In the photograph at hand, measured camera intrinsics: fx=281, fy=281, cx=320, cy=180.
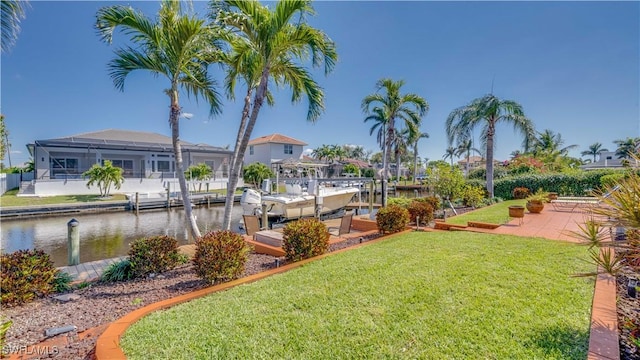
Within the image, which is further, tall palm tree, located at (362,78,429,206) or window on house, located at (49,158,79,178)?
window on house, located at (49,158,79,178)

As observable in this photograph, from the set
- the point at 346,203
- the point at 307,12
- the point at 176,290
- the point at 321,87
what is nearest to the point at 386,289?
the point at 176,290

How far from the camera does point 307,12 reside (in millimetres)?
6086

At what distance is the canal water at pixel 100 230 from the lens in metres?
10.6

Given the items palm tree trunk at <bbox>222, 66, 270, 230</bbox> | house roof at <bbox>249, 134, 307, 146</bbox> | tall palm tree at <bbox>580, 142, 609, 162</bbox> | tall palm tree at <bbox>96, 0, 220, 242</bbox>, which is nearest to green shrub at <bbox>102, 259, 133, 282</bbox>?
tall palm tree at <bbox>96, 0, 220, 242</bbox>

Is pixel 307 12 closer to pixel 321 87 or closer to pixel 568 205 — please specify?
pixel 321 87

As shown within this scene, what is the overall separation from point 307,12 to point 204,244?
5.20 meters

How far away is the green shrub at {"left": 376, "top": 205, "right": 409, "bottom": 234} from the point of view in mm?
8641

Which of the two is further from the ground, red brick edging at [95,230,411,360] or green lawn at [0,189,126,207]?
green lawn at [0,189,126,207]

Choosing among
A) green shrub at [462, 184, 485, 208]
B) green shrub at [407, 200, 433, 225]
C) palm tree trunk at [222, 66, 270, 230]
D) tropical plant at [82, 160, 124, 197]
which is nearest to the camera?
palm tree trunk at [222, 66, 270, 230]

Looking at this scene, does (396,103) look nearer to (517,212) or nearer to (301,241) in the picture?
(517,212)

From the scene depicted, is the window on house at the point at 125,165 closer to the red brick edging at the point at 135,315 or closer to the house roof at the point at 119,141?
the house roof at the point at 119,141

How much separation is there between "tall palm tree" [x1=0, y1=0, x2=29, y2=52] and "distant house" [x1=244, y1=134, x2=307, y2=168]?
111 ft

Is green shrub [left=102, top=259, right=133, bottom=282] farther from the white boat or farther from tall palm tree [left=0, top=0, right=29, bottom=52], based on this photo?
the white boat

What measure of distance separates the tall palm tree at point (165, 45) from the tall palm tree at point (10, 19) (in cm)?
187
